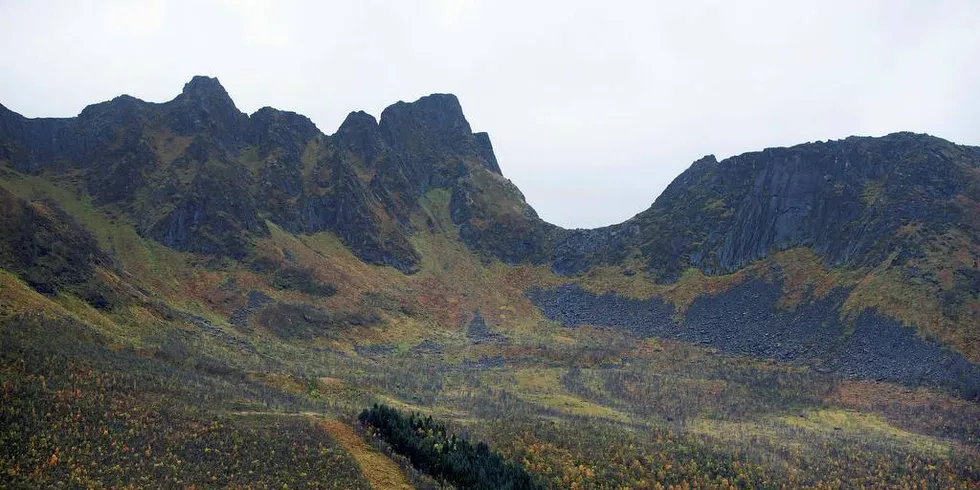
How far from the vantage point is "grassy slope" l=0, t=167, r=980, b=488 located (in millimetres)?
66500

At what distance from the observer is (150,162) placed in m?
163

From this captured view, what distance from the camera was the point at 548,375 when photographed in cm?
11075

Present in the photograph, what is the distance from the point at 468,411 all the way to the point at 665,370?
153 feet

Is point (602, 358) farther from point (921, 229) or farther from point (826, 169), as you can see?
point (826, 169)

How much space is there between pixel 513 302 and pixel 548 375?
59.9m

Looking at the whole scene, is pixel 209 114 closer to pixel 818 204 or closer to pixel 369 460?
pixel 369 460

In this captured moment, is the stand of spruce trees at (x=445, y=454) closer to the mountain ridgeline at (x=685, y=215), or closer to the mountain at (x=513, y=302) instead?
the mountain at (x=513, y=302)

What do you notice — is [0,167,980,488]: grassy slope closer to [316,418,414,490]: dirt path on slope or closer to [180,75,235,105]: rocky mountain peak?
[316,418,414,490]: dirt path on slope

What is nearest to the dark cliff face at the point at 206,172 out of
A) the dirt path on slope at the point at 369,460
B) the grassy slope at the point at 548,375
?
the grassy slope at the point at 548,375

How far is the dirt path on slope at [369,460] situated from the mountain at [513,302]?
1.15 m

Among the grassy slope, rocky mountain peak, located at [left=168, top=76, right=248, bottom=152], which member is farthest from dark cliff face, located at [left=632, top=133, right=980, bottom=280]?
rocky mountain peak, located at [left=168, top=76, right=248, bottom=152]

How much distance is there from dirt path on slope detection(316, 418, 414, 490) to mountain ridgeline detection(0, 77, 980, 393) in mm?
85227

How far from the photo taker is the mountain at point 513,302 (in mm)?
68562

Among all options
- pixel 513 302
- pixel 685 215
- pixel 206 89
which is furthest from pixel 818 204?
pixel 206 89
